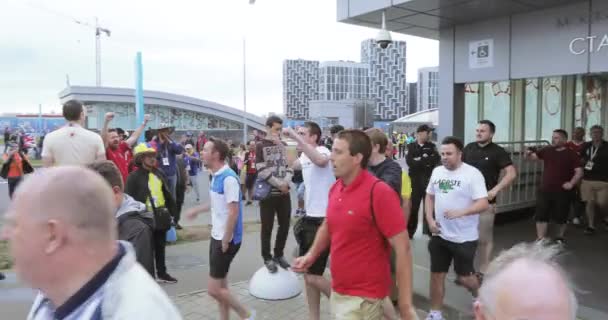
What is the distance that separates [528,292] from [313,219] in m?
3.29

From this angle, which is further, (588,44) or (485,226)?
(485,226)

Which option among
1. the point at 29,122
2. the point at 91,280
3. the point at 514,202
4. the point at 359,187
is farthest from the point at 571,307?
the point at 29,122

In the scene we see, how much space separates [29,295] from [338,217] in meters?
4.16

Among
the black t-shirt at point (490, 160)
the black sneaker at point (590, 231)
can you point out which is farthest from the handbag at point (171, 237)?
the black sneaker at point (590, 231)

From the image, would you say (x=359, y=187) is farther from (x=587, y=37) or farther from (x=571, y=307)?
(x=587, y=37)

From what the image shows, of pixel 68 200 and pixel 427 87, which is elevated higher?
pixel 427 87

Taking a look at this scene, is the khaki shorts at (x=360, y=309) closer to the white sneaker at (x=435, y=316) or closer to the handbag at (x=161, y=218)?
the white sneaker at (x=435, y=316)

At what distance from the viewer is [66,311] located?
1.28 metres

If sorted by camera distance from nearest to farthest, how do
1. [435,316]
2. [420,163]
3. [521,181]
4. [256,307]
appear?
1. [435,316]
2. [256,307]
3. [420,163]
4. [521,181]

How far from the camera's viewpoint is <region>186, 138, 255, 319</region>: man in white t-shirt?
4.06 metres

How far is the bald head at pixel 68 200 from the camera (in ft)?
4.16

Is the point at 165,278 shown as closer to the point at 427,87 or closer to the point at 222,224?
the point at 222,224

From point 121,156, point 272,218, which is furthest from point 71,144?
point 272,218

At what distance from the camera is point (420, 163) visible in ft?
25.1
